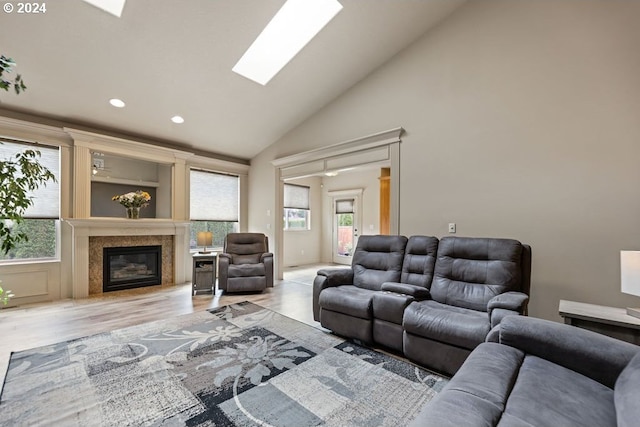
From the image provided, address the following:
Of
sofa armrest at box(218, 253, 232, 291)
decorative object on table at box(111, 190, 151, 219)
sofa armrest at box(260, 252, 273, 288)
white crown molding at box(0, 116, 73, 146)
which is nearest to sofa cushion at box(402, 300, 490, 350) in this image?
sofa armrest at box(260, 252, 273, 288)

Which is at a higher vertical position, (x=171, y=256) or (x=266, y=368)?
(x=171, y=256)

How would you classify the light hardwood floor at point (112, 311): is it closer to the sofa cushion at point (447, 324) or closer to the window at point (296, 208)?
the sofa cushion at point (447, 324)

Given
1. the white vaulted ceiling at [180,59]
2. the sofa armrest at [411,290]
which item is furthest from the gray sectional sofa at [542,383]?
the white vaulted ceiling at [180,59]

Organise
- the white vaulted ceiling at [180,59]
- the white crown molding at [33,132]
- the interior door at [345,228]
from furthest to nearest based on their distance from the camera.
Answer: the interior door at [345,228], the white crown molding at [33,132], the white vaulted ceiling at [180,59]

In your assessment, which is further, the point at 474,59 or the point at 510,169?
the point at 474,59

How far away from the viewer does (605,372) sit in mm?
1327

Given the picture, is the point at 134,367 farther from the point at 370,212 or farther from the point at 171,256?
the point at 370,212

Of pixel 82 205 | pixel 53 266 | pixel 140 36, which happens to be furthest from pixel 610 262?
pixel 53 266

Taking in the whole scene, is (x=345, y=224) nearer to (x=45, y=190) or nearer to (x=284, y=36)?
(x=284, y=36)

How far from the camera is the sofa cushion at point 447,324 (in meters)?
2.03

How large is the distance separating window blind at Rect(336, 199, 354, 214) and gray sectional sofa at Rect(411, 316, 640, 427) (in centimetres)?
614

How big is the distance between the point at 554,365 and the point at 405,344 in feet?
3.59

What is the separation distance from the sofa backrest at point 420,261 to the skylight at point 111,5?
3805mm

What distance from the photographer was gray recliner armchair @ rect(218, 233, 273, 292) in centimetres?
454
